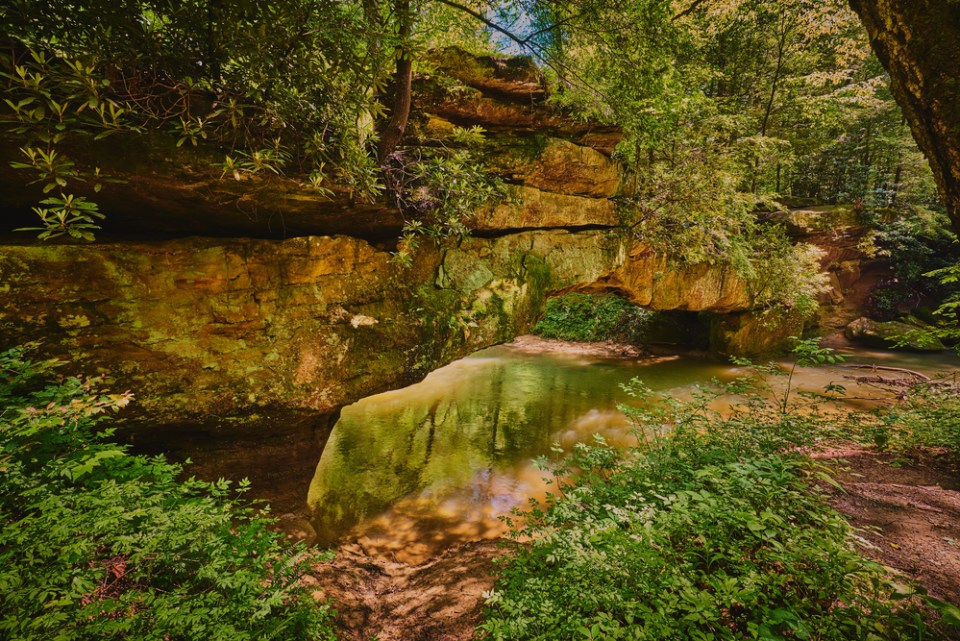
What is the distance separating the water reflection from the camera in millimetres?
5176

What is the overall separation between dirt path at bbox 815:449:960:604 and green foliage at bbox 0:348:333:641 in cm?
423

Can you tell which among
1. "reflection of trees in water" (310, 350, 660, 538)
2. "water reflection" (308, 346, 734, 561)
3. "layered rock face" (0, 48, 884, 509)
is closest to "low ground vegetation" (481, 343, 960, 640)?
"water reflection" (308, 346, 734, 561)

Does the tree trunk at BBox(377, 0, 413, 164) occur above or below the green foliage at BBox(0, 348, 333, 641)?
above

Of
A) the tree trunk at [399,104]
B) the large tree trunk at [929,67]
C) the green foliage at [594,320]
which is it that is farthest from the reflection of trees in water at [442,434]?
the large tree trunk at [929,67]

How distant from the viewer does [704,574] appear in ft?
7.13

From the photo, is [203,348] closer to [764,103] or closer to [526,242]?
[526,242]

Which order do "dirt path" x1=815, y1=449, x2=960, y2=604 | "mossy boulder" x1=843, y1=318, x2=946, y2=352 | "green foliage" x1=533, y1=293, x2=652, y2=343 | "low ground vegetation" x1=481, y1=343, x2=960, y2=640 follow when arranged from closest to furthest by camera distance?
1. "low ground vegetation" x1=481, y1=343, x2=960, y2=640
2. "dirt path" x1=815, y1=449, x2=960, y2=604
3. "mossy boulder" x1=843, y1=318, x2=946, y2=352
4. "green foliage" x1=533, y1=293, x2=652, y2=343

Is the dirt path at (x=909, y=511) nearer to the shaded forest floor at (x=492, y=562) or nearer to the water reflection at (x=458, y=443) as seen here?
the shaded forest floor at (x=492, y=562)

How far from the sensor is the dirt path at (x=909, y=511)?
101 inches

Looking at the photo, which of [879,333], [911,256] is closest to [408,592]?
[879,333]

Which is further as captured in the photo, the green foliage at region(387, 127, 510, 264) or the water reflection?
the water reflection

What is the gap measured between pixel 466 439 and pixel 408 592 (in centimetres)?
408

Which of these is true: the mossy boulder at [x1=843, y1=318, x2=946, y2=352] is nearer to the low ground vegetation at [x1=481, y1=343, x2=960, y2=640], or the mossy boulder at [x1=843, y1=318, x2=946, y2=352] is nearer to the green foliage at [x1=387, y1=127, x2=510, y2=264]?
the low ground vegetation at [x1=481, y1=343, x2=960, y2=640]

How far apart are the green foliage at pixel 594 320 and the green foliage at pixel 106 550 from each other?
12644 millimetres
